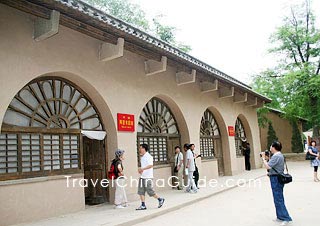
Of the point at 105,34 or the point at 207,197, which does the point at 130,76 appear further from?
the point at 207,197

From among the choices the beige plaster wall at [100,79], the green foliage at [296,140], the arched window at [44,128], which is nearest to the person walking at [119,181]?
the beige plaster wall at [100,79]

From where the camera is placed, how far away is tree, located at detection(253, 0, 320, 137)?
21656 millimetres

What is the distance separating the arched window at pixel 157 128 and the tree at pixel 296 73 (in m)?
12.8

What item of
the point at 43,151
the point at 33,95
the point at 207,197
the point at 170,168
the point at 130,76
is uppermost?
the point at 130,76

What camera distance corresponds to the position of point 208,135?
1462 cm

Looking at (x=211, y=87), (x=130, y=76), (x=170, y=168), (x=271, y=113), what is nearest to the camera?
(x=130, y=76)

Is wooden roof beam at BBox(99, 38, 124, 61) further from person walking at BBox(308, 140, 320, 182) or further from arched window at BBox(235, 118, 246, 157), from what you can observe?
arched window at BBox(235, 118, 246, 157)

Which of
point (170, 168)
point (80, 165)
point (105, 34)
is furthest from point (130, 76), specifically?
point (170, 168)

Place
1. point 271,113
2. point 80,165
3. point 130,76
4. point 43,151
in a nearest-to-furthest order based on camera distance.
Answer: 1. point 43,151
2. point 80,165
3. point 130,76
4. point 271,113

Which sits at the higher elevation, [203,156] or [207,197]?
[203,156]

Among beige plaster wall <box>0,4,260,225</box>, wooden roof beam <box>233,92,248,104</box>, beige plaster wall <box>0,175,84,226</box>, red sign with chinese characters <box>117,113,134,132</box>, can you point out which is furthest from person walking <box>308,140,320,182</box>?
beige plaster wall <box>0,175,84,226</box>

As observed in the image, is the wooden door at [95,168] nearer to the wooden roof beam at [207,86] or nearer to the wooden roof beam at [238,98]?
the wooden roof beam at [207,86]

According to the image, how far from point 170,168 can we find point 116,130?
3527mm

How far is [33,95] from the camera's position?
7246 millimetres
